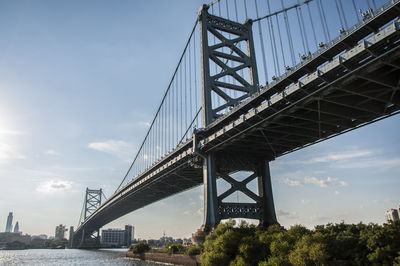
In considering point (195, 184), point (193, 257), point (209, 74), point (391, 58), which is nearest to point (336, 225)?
point (391, 58)

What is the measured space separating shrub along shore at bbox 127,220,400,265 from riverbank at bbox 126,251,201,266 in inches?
225

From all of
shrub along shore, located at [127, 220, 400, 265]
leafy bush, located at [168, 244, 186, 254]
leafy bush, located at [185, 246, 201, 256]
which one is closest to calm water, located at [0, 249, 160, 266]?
leafy bush, located at [168, 244, 186, 254]

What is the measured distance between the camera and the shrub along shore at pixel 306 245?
17.7 meters

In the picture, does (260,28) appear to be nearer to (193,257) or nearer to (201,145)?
(201,145)

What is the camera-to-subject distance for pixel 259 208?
39.8 m

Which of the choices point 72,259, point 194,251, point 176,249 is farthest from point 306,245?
point 72,259

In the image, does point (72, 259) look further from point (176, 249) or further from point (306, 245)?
point (306, 245)

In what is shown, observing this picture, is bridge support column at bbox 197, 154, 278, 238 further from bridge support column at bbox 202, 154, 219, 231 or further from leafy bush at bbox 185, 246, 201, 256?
leafy bush at bbox 185, 246, 201, 256

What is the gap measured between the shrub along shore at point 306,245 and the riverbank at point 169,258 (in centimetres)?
572

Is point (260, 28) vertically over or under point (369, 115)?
over

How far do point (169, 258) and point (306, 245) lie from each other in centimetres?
2726

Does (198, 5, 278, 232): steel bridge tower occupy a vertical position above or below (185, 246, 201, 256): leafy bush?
above

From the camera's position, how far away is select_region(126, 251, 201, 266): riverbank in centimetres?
3494

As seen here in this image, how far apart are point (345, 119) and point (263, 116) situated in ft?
27.5
